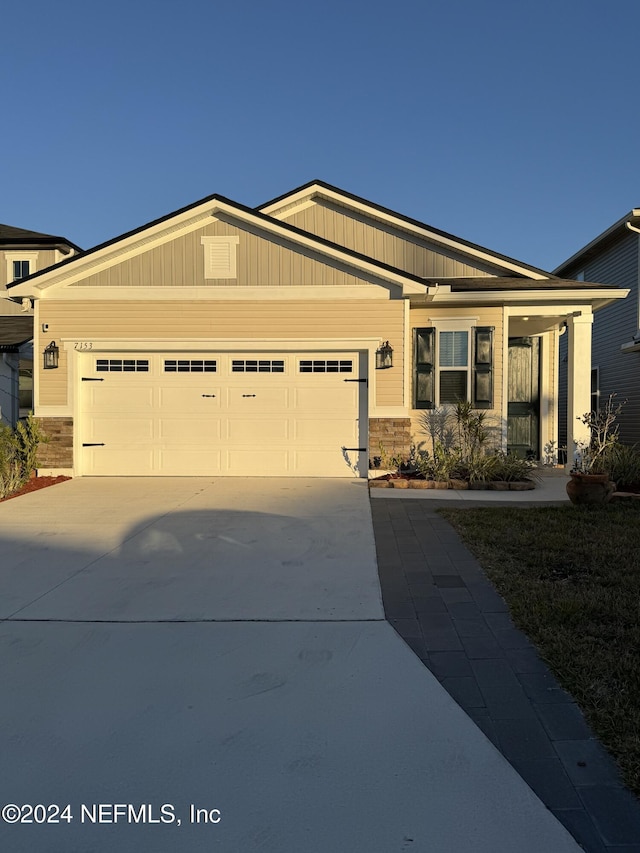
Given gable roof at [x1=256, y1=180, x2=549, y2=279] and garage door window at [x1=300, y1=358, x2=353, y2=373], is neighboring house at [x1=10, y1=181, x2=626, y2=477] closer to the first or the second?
garage door window at [x1=300, y1=358, x2=353, y2=373]

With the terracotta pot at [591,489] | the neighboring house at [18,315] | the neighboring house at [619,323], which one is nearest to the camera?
the terracotta pot at [591,489]

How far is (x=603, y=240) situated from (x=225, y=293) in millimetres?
10286

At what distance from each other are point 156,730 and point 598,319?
15661 millimetres

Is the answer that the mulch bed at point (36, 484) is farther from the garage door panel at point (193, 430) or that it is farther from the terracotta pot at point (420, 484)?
the terracotta pot at point (420, 484)

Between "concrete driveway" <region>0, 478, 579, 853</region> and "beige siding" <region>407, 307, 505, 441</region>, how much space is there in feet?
18.6

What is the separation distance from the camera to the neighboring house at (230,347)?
8.84m

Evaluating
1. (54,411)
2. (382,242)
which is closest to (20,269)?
(54,411)

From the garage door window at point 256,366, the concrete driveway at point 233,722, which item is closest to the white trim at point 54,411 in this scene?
the garage door window at point 256,366

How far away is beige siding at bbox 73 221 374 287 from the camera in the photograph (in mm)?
8883

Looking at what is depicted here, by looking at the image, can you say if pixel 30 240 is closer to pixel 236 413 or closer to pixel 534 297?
pixel 236 413

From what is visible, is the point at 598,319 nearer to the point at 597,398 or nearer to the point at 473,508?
the point at 597,398

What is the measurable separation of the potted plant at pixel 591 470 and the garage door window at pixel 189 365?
590 centimetres

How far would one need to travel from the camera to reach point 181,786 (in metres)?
1.94

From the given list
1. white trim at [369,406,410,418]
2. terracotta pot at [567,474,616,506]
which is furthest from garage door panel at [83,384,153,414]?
terracotta pot at [567,474,616,506]
